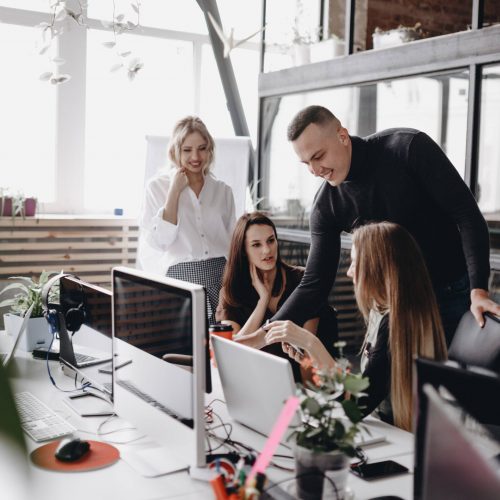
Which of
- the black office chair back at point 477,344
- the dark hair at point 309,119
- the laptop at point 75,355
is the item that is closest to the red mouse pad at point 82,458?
the laptop at point 75,355

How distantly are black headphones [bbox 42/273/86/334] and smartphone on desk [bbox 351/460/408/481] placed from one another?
3.28 ft

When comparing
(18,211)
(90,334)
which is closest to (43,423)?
(90,334)

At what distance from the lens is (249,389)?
1.55 metres

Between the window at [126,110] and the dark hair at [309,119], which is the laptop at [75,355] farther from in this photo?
the window at [126,110]

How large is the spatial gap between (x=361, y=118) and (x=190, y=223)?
123 centimetres

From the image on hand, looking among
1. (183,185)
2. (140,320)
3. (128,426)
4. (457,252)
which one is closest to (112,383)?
(128,426)

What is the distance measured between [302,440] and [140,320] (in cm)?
49

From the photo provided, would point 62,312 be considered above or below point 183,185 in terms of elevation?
below

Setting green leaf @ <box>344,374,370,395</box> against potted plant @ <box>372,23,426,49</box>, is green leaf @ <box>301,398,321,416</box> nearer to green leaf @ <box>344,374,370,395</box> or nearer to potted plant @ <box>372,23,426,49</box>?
green leaf @ <box>344,374,370,395</box>

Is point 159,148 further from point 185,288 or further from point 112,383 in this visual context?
point 185,288

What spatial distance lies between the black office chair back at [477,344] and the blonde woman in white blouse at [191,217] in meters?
1.61

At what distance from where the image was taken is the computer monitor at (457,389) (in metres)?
0.94

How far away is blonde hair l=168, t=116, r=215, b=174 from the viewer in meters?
3.29

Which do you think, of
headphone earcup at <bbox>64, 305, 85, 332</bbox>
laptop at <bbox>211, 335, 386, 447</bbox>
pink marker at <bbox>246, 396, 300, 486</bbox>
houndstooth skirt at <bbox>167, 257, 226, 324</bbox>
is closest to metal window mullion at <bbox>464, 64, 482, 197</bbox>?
houndstooth skirt at <bbox>167, 257, 226, 324</bbox>
